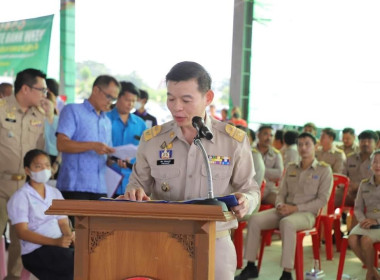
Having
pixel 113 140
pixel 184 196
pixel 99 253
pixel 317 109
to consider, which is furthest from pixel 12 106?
pixel 317 109

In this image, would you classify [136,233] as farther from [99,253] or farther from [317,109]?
[317,109]

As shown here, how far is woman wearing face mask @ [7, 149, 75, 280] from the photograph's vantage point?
350cm

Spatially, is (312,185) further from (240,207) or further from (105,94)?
(240,207)

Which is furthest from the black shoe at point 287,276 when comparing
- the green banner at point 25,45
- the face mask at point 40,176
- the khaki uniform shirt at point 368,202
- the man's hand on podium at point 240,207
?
the green banner at point 25,45

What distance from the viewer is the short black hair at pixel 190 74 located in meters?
2.03

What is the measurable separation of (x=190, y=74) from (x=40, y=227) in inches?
79.2

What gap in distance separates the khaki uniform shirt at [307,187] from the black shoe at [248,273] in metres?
0.63

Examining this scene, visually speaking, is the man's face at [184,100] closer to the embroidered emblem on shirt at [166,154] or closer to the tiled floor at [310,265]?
the embroidered emblem on shirt at [166,154]

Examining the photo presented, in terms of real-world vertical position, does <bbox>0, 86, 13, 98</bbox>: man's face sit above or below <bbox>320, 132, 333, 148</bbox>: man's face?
above

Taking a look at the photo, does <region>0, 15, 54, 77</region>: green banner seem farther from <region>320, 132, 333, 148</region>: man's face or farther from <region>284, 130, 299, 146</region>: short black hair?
<region>320, 132, 333, 148</region>: man's face

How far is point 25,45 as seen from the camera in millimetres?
10109

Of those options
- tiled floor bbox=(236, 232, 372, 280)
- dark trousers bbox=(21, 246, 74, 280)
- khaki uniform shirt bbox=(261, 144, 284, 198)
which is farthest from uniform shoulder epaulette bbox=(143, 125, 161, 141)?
khaki uniform shirt bbox=(261, 144, 284, 198)

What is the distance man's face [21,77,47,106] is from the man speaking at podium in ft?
6.72

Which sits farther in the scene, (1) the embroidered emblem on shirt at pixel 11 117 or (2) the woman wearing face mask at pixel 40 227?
(1) the embroidered emblem on shirt at pixel 11 117
